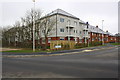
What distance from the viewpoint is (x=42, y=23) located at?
81.0 feet

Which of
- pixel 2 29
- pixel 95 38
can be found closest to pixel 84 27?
pixel 95 38

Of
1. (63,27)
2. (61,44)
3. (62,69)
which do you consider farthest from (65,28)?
(62,69)

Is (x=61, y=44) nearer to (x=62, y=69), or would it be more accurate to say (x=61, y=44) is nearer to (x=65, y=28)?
(x=65, y=28)

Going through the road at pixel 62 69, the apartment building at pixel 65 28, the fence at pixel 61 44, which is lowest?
the road at pixel 62 69

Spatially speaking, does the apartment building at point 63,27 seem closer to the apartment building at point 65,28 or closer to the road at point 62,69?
the apartment building at point 65,28

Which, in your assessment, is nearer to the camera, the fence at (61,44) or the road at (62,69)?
the road at (62,69)

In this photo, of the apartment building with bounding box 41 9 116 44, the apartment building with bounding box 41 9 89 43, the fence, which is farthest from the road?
the apartment building with bounding box 41 9 89 43

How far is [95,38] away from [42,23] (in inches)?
1410

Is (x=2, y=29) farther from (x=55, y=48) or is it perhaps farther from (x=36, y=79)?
(x=36, y=79)

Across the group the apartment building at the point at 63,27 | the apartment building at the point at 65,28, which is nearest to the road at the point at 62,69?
the apartment building at the point at 65,28

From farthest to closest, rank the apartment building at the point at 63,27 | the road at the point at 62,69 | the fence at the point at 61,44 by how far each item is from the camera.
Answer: the apartment building at the point at 63,27 → the fence at the point at 61,44 → the road at the point at 62,69

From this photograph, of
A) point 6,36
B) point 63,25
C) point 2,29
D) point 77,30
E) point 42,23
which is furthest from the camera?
point 2,29

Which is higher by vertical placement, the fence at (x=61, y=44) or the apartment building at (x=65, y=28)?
the apartment building at (x=65, y=28)

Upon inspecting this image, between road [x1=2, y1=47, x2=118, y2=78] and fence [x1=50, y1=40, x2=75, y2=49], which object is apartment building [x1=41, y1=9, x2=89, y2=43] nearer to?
fence [x1=50, y1=40, x2=75, y2=49]
